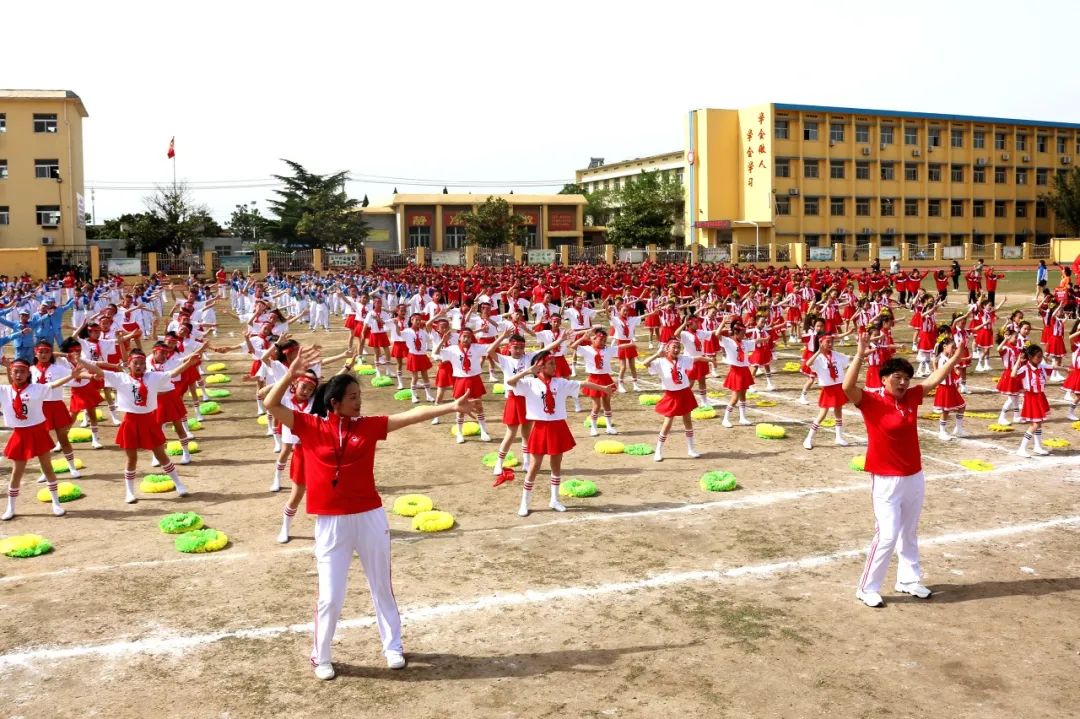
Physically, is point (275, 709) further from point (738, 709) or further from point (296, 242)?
point (296, 242)

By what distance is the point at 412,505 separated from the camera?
10.2m

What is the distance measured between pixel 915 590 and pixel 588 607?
270 centimetres

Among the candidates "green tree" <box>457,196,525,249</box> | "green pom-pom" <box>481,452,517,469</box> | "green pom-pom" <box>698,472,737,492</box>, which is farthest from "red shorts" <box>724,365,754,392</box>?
"green tree" <box>457,196,525,249</box>

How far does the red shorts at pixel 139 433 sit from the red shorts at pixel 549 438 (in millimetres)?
4652

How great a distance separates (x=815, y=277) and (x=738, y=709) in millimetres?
28859

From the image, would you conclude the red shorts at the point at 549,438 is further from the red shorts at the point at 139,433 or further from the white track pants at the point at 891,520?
the red shorts at the point at 139,433

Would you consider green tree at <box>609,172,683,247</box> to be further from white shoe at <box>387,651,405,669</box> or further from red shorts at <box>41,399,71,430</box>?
white shoe at <box>387,651,405,669</box>

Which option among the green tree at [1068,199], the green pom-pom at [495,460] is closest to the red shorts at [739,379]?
the green pom-pom at [495,460]

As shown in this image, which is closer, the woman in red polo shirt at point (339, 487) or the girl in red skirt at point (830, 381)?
the woman in red polo shirt at point (339, 487)

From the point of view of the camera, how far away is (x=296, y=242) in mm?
72625

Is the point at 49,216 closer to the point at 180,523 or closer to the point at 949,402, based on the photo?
the point at 180,523

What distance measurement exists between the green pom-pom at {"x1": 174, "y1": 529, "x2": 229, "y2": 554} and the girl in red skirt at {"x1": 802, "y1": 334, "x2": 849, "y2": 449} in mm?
8227

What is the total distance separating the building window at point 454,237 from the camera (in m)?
74.6

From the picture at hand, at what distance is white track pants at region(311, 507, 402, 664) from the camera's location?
5.88 meters
